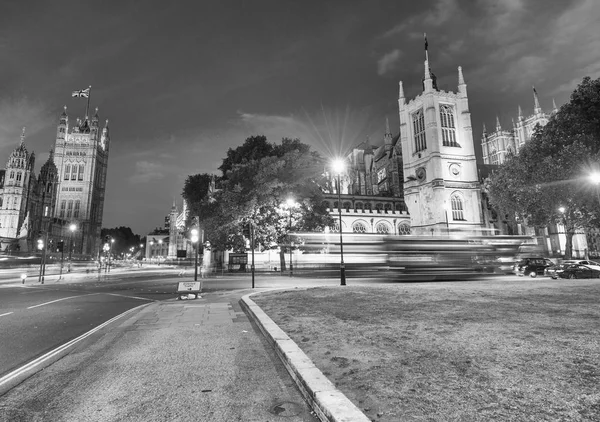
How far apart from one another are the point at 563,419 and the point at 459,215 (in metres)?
70.4

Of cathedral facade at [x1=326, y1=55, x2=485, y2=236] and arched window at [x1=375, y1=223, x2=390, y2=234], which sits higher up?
cathedral facade at [x1=326, y1=55, x2=485, y2=236]

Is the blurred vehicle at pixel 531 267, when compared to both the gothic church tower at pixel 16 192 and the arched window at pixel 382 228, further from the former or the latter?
the gothic church tower at pixel 16 192

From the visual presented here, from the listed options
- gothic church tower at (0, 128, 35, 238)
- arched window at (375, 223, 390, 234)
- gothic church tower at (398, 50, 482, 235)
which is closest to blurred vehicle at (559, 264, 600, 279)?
gothic church tower at (398, 50, 482, 235)

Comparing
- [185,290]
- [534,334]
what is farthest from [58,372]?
[185,290]

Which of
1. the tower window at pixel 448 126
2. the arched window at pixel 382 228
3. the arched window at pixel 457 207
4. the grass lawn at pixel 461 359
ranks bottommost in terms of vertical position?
the grass lawn at pixel 461 359

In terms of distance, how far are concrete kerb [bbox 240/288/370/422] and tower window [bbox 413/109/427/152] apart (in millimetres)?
73646

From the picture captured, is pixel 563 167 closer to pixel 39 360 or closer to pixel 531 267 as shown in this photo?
pixel 531 267

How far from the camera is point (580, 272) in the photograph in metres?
24.2

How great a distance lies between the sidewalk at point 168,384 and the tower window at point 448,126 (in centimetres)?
7332

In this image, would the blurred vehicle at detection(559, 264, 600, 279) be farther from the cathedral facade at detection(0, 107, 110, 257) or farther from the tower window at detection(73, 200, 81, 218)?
the tower window at detection(73, 200, 81, 218)

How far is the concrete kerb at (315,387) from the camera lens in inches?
118

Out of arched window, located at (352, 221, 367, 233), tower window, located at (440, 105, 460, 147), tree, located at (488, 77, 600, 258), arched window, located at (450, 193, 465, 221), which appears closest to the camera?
tree, located at (488, 77, 600, 258)

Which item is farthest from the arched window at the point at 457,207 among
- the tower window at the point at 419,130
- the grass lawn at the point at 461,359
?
the grass lawn at the point at 461,359

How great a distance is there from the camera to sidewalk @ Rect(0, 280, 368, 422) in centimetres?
339
